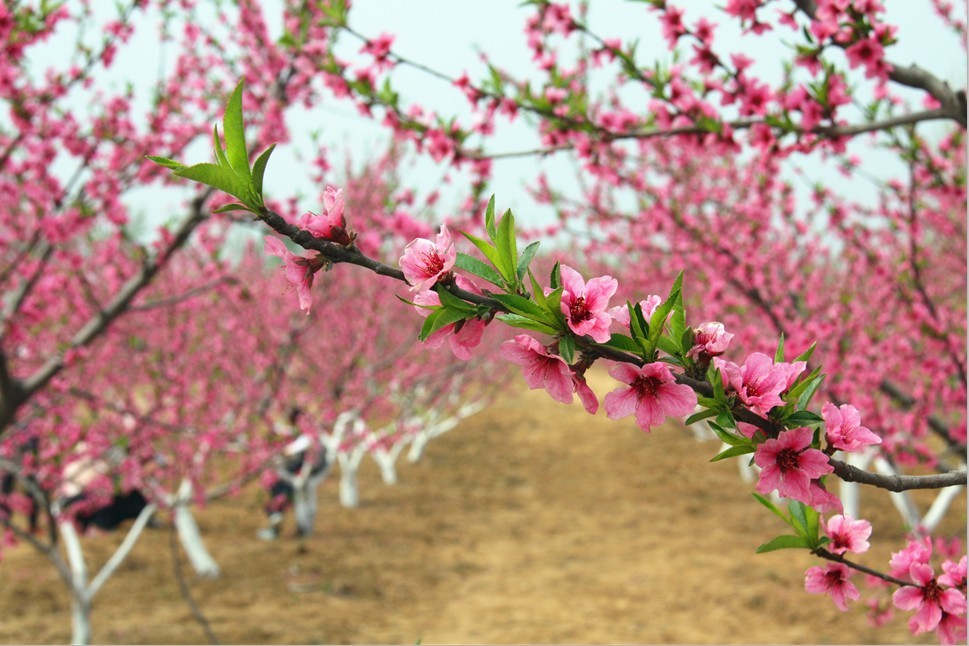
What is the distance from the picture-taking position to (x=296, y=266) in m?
1.10

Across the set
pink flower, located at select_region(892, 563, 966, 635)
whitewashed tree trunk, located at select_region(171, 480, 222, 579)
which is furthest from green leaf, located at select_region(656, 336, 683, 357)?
whitewashed tree trunk, located at select_region(171, 480, 222, 579)

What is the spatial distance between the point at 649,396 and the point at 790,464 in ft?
0.86

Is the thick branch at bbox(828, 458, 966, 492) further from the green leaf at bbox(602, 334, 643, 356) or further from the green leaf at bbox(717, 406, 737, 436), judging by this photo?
the green leaf at bbox(602, 334, 643, 356)

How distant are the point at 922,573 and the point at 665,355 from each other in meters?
0.81

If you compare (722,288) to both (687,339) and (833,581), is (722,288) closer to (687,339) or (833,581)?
(833,581)

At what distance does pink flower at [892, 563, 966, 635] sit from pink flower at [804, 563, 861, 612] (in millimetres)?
94

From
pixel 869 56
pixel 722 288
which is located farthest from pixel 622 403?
pixel 722 288

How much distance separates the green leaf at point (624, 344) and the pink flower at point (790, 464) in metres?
0.25

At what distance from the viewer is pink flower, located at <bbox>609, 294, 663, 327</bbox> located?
1086 mm

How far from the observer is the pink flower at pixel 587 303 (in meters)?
1.03

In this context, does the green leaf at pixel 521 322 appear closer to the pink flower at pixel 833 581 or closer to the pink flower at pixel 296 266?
the pink flower at pixel 296 266

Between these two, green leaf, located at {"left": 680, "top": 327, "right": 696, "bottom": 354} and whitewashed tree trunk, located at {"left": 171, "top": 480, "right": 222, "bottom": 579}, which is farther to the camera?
whitewashed tree trunk, located at {"left": 171, "top": 480, "right": 222, "bottom": 579}

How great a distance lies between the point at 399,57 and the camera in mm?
3582

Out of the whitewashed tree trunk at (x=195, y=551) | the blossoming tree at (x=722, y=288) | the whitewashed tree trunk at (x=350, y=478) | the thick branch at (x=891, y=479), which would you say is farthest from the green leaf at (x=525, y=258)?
the whitewashed tree trunk at (x=350, y=478)
